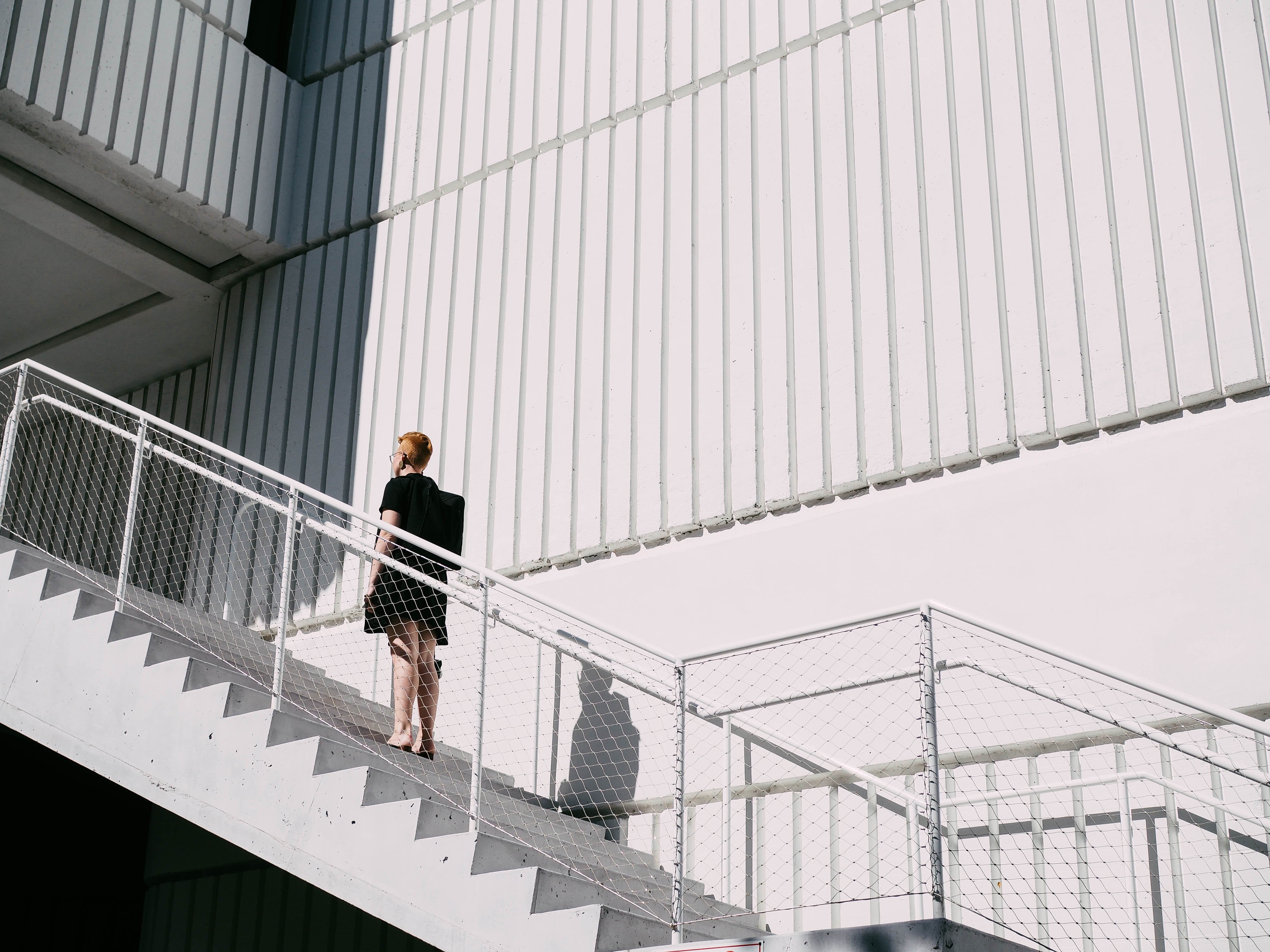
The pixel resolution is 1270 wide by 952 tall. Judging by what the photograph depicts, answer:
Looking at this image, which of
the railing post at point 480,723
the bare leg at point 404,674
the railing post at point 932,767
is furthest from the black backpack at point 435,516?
the railing post at point 932,767

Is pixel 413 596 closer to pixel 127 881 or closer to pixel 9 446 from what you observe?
pixel 9 446

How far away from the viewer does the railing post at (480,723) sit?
4.98m

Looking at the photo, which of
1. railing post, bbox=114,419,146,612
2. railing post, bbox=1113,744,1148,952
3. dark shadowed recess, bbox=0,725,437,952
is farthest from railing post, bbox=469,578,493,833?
dark shadowed recess, bbox=0,725,437,952

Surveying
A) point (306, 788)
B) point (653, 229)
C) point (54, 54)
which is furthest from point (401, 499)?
point (54, 54)

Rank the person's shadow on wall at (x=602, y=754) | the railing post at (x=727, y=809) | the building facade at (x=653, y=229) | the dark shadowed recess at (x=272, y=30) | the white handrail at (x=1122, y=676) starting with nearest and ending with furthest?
the white handrail at (x=1122, y=676)
the railing post at (x=727, y=809)
the building facade at (x=653, y=229)
the person's shadow on wall at (x=602, y=754)
the dark shadowed recess at (x=272, y=30)

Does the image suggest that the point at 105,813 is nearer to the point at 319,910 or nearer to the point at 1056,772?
the point at 319,910

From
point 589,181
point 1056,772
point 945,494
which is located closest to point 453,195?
point 589,181

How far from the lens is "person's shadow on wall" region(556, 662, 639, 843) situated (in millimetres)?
7344

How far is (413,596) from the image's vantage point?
19.7 feet

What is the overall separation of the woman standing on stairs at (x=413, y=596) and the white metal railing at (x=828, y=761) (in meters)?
0.15

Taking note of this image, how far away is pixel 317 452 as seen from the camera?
9.71 meters

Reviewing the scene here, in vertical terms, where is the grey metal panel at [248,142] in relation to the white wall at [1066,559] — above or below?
Result: above

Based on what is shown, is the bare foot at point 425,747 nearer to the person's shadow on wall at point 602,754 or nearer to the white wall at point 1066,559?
the person's shadow on wall at point 602,754

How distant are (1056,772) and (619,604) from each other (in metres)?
2.78
